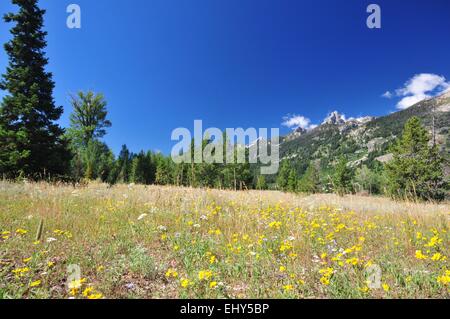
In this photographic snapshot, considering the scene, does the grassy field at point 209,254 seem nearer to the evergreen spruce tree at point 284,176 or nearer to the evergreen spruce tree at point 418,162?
the evergreen spruce tree at point 418,162

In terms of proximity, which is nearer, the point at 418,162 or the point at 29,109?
the point at 29,109

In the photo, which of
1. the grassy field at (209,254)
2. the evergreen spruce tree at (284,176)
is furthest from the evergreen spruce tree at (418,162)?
the grassy field at (209,254)

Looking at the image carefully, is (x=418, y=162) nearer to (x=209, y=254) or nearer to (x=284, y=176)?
(x=284, y=176)

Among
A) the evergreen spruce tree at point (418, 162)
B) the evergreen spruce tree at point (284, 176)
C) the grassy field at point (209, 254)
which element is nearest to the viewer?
the grassy field at point (209, 254)

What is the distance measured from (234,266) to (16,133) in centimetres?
1369

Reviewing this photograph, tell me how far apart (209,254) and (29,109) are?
14.0 metres

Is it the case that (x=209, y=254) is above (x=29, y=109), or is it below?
below

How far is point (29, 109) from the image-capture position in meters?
12.0

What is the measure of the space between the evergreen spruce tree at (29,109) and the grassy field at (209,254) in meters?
7.86

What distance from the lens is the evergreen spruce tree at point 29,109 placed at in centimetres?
1139

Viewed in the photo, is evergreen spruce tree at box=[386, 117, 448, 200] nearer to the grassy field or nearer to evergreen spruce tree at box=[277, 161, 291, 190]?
evergreen spruce tree at box=[277, 161, 291, 190]

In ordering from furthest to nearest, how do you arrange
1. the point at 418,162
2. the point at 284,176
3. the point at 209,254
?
the point at 284,176
the point at 418,162
the point at 209,254

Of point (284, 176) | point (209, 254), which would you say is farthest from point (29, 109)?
point (284, 176)
